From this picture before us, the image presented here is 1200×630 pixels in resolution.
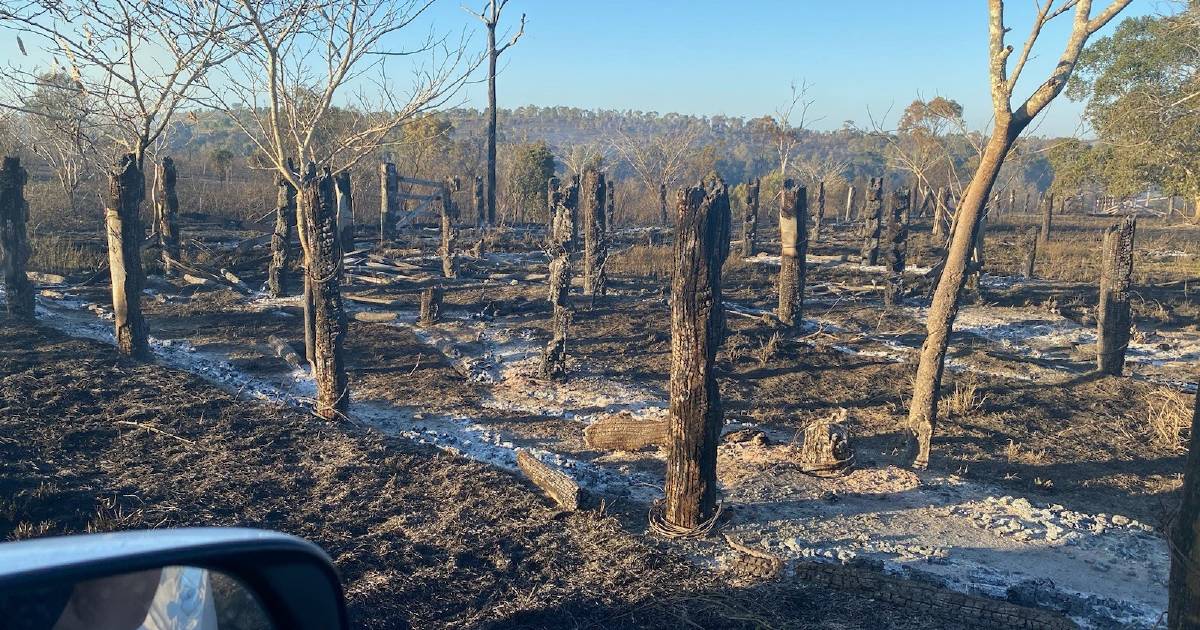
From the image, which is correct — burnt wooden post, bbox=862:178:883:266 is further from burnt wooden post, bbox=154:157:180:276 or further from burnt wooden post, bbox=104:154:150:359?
burnt wooden post, bbox=154:157:180:276

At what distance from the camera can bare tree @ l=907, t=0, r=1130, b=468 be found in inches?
260

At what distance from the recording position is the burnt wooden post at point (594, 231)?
1634cm

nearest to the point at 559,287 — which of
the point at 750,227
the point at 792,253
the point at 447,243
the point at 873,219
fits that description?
the point at 792,253

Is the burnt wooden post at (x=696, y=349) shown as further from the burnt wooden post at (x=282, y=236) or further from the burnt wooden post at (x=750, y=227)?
the burnt wooden post at (x=750, y=227)

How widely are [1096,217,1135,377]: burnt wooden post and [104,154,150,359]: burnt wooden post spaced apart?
514 inches

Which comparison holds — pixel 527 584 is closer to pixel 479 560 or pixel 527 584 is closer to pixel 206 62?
pixel 479 560

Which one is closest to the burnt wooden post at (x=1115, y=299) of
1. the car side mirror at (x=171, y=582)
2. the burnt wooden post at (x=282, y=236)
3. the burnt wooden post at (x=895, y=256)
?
the burnt wooden post at (x=895, y=256)

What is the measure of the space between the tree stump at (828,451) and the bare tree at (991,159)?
1002 millimetres

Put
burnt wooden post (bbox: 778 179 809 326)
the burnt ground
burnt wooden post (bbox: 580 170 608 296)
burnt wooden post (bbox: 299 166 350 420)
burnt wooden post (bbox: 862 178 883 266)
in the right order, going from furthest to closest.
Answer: burnt wooden post (bbox: 862 178 883 266) → burnt wooden post (bbox: 580 170 608 296) → burnt wooden post (bbox: 778 179 809 326) → burnt wooden post (bbox: 299 166 350 420) → the burnt ground

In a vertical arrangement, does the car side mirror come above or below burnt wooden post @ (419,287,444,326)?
above

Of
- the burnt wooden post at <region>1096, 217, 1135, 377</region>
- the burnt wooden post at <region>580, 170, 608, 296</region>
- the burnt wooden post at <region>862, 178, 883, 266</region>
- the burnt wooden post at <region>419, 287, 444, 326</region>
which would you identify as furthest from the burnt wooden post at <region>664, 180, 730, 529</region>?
the burnt wooden post at <region>862, 178, 883, 266</region>

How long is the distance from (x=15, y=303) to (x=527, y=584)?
11735 mm

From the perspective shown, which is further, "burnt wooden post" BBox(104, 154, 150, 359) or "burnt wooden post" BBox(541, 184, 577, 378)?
"burnt wooden post" BBox(541, 184, 577, 378)

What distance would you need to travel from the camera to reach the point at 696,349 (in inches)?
220
